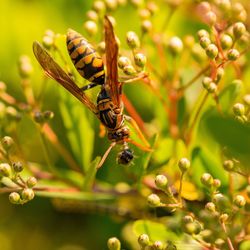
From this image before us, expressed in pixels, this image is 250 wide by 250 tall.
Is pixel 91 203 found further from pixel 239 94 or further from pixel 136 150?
pixel 239 94

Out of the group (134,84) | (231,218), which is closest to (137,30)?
(134,84)

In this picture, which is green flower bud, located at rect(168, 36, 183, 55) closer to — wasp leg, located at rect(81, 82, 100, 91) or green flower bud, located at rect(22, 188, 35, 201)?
wasp leg, located at rect(81, 82, 100, 91)

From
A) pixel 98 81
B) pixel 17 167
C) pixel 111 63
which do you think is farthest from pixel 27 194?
pixel 98 81

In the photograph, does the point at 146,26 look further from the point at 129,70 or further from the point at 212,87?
the point at 212,87

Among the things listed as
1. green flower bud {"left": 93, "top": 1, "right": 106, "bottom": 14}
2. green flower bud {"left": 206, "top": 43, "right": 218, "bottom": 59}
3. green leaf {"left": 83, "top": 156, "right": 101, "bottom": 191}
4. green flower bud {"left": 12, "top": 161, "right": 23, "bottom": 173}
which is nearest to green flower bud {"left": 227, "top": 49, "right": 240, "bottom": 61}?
green flower bud {"left": 206, "top": 43, "right": 218, "bottom": 59}

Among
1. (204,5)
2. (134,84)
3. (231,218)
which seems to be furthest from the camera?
(134,84)
